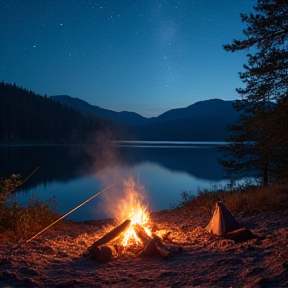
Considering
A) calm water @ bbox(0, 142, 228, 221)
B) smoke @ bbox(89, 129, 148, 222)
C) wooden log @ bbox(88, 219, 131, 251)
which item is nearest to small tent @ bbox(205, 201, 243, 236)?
wooden log @ bbox(88, 219, 131, 251)

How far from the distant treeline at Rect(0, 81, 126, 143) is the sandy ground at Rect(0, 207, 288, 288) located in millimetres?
102360

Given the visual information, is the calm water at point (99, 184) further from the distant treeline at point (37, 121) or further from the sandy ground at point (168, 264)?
the distant treeline at point (37, 121)

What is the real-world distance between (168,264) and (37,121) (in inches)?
4457

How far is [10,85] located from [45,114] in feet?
86.9

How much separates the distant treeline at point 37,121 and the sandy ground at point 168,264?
102360 millimetres

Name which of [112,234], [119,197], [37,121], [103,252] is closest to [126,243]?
[112,234]

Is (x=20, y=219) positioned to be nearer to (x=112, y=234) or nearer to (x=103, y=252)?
(x=112, y=234)

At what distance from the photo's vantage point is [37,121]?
11206 centimetres

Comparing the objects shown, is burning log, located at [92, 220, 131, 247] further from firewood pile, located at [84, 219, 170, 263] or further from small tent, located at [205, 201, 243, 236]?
small tent, located at [205, 201, 243, 236]

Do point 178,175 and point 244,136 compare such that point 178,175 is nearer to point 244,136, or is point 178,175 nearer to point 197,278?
point 244,136

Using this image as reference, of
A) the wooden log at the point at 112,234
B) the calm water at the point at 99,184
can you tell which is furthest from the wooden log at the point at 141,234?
the calm water at the point at 99,184

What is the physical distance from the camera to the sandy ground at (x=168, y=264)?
4.88 m

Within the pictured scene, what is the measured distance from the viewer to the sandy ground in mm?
4875

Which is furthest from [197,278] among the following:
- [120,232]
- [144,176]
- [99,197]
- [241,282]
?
[144,176]
